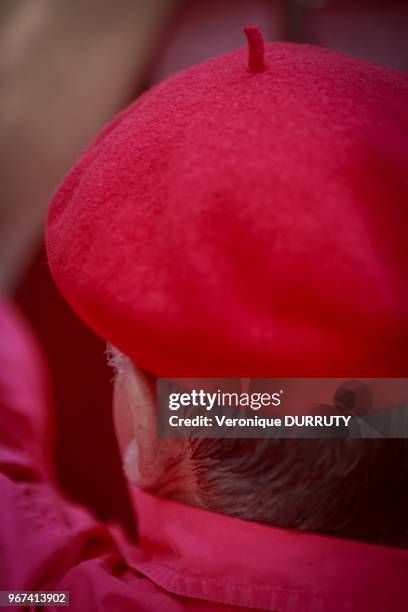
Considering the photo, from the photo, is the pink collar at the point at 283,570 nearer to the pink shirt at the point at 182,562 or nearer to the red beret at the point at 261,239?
the pink shirt at the point at 182,562

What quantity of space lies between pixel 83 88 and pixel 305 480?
2.15ft

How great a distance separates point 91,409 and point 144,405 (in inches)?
13.9

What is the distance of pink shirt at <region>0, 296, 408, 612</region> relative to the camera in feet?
1.66

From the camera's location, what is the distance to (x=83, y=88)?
908mm

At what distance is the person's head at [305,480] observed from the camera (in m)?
0.50

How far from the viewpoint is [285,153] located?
42 centimetres

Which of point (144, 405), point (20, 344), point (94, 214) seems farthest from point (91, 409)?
point (94, 214)

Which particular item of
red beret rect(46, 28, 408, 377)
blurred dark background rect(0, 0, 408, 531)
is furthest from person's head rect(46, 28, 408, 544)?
blurred dark background rect(0, 0, 408, 531)

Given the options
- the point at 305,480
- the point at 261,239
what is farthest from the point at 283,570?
the point at 261,239

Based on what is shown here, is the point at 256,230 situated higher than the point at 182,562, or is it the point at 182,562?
the point at 256,230

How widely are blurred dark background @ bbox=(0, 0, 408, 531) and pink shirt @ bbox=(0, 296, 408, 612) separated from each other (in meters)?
0.22

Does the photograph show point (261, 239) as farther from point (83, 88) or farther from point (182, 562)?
point (83, 88)

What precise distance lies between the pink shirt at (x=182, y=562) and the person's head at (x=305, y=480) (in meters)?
0.01

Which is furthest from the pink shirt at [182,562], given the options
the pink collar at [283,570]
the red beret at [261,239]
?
the red beret at [261,239]
